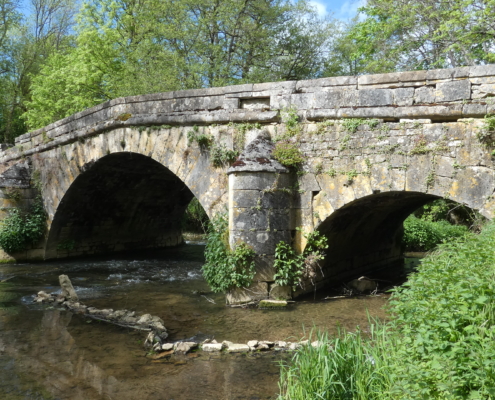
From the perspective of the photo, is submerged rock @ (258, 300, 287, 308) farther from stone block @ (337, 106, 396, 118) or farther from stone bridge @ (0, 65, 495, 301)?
stone block @ (337, 106, 396, 118)

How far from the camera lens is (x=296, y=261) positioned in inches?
262

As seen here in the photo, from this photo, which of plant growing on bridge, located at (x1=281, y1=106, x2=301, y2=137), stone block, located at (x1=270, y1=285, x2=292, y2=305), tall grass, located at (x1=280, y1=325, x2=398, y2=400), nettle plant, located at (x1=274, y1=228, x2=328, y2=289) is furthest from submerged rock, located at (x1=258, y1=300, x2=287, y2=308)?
tall grass, located at (x1=280, y1=325, x2=398, y2=400)

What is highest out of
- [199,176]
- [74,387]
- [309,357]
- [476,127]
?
[476,127]

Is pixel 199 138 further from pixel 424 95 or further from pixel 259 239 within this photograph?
pixel 424 95

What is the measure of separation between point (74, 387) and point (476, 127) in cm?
510

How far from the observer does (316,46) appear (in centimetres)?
1664

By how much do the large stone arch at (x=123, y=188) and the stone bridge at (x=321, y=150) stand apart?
4 cm

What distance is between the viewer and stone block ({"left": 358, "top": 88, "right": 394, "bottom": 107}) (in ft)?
20.0

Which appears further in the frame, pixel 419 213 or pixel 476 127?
pixel 419 213

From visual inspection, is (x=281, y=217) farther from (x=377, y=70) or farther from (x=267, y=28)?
(x=267, y=28)

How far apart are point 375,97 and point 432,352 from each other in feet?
14.1

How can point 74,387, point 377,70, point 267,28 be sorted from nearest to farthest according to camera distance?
point 74,387 → point 377,70 → point 267,28

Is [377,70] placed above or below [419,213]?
above

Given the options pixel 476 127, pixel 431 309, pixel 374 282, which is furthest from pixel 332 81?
pixel 431 309
